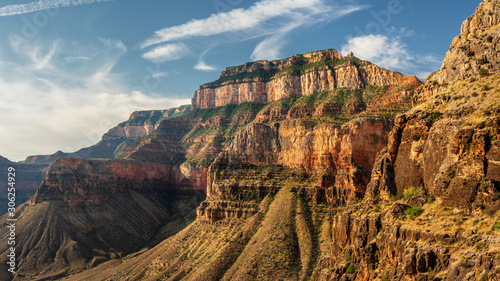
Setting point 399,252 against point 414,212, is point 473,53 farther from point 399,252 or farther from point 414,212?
point 399,252

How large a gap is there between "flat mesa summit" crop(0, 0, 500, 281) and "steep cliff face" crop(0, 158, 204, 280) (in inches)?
25.8

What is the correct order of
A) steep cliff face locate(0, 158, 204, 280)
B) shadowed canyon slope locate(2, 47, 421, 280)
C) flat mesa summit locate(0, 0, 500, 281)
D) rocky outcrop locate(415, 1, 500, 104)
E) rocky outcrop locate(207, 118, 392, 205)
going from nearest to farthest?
flat mesa summit locate(0, 0, 500, 281) < rocky outcrop locate(415, 1, 500, 104) < rocky outcrop locate(207, 118, 392, 205) < shadowed canyon slope locate(2, 47, 421, 280) < steep cliff face locate(0, 158, 204, 280)

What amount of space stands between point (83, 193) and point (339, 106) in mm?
126242

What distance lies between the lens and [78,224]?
16875 centimetres

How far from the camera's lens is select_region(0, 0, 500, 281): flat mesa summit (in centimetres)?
3428

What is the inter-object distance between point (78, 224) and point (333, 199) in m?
118

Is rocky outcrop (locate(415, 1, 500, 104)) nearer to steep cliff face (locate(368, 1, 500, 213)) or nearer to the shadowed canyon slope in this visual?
steep cliff face (locate(368, 1, 500, 213))

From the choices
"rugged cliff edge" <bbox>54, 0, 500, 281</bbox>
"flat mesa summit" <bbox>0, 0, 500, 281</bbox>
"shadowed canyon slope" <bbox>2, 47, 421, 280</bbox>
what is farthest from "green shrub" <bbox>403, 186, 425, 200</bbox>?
"shadowed canyon slope" <bbox>2, 47, 421, 280</bbox>

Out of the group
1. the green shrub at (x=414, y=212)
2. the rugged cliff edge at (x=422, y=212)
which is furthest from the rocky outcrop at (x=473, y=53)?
the green shrub at (x=414, y=212)

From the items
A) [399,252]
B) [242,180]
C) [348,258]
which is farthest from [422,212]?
[242,180]

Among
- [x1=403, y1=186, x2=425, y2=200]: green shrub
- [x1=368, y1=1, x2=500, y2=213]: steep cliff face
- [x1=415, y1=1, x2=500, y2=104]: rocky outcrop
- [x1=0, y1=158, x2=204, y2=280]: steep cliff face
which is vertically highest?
[x1=415, y1=1, x2=500, y2=104]: rocky outcrop

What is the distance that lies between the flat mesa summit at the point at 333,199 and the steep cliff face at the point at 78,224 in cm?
66

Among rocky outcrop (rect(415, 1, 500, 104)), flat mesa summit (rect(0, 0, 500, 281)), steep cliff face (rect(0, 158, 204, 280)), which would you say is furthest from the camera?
steep cliff face (rect(0, 158, 204, 280))

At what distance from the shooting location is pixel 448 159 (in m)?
36.9
